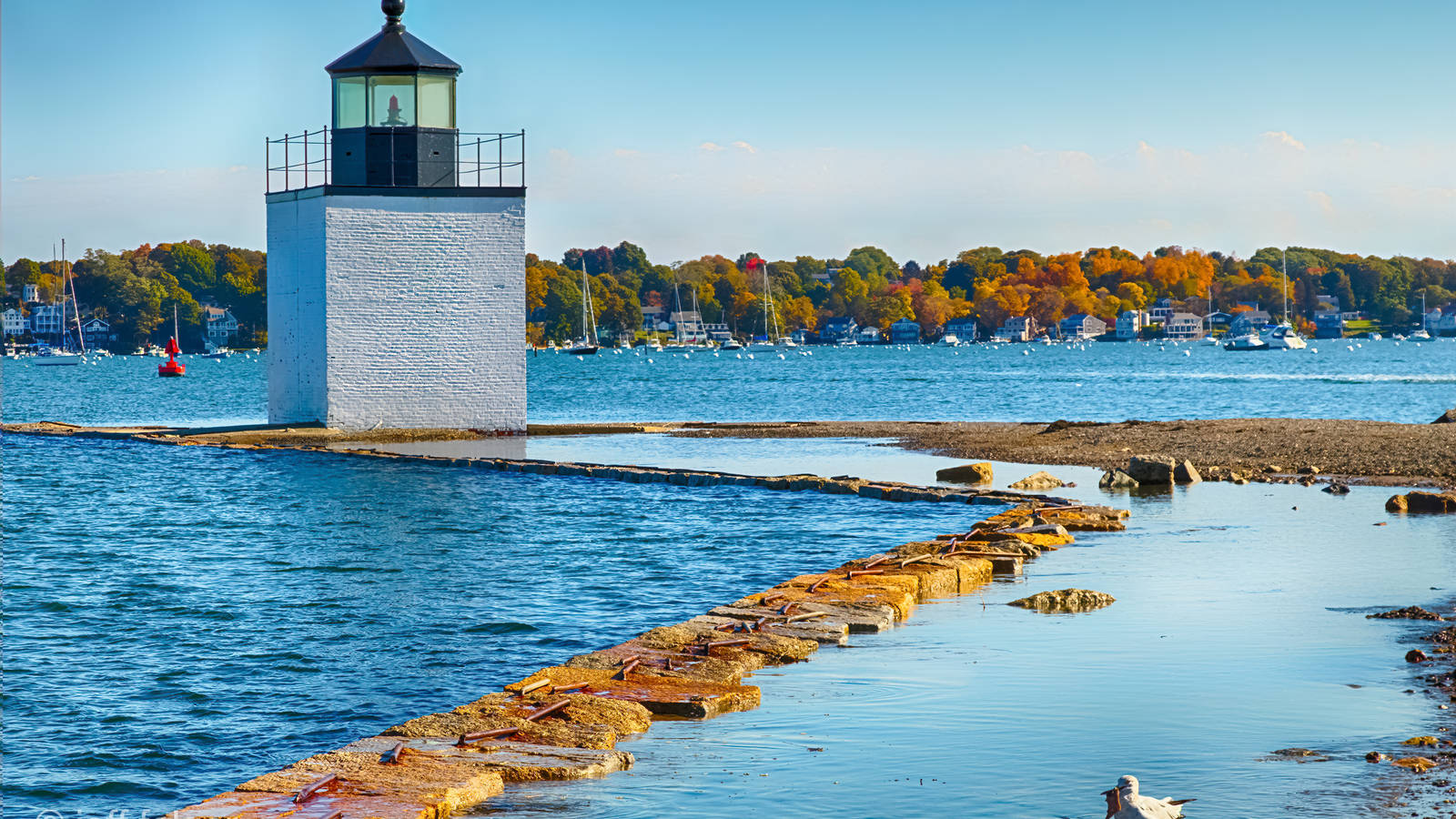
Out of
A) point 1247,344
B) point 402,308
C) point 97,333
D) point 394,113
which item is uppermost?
point 394,113

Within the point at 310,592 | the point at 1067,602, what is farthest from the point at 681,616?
the point at 310,592

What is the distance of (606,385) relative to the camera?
85875mm

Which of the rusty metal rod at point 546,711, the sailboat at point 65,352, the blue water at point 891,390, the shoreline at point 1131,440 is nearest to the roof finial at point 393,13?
the shoreline at point 1131,440

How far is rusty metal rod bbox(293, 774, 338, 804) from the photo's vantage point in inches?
279

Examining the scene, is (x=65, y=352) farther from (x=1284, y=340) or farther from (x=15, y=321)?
(x=1284, y=340)

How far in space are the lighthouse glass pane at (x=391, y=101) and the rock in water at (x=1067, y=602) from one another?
67.4ft

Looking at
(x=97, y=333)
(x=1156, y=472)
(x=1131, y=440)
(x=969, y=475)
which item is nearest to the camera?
(x=1156, y=472)

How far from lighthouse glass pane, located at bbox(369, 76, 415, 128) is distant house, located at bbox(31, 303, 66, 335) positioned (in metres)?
158

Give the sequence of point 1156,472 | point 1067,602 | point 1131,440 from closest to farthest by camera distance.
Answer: point 1067,602
point 1156,472
point 1131,440

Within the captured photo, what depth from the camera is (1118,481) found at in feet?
72.7

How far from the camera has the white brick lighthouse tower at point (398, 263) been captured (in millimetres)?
29594

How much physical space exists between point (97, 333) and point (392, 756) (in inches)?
7201

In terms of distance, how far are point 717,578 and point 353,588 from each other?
375 centimetres

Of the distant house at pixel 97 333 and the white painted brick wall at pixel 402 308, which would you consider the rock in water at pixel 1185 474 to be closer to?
the white painted brick wall at pixel 402 308
